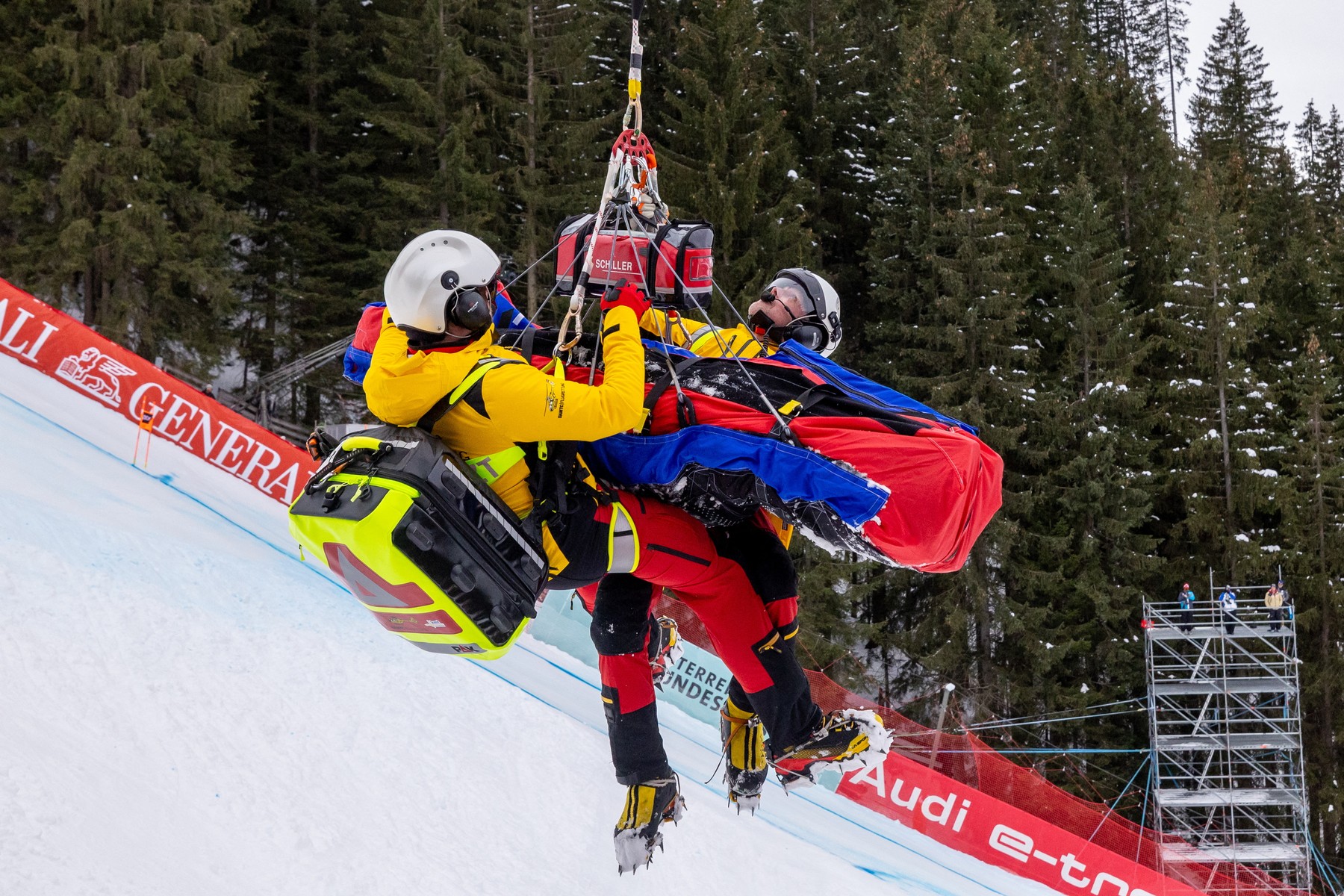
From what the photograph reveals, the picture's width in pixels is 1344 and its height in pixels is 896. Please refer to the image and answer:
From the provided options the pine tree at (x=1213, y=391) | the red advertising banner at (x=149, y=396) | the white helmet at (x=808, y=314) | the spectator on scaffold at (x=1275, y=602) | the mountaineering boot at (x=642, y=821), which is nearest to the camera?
the mountaineering boot at (x=642, y=821)

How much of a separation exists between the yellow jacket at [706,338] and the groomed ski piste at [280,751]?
320 centimetres

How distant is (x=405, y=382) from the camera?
2.98 metres

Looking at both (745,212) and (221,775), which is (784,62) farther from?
(221,775)

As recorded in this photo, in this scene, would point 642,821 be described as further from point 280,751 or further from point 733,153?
point 733,153

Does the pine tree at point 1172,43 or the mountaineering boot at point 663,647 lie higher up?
the pine tree at point 1172,43

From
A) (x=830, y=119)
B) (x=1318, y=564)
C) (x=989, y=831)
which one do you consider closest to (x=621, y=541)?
(x=989, y=831)

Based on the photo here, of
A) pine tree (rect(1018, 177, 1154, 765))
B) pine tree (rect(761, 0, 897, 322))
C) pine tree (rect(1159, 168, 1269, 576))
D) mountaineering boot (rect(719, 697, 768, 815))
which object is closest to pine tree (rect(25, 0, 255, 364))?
pine tree (rect(761, 0, 897, 322))

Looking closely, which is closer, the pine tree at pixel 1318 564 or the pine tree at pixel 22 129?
the pine tree at pixel 22 129

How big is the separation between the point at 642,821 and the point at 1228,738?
14831 mm

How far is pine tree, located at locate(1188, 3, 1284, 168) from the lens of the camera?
34.8 meters

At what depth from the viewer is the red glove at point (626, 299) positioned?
321cm

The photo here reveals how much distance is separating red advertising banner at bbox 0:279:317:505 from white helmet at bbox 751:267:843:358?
29.8 feet

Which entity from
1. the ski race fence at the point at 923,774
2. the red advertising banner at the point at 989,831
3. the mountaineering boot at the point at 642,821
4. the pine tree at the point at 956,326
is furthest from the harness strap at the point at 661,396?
the pine tree at the point at 956,326

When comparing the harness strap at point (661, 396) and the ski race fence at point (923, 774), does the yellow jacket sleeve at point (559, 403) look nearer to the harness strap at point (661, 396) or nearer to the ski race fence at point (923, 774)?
the harness strap at point (661, 396)
